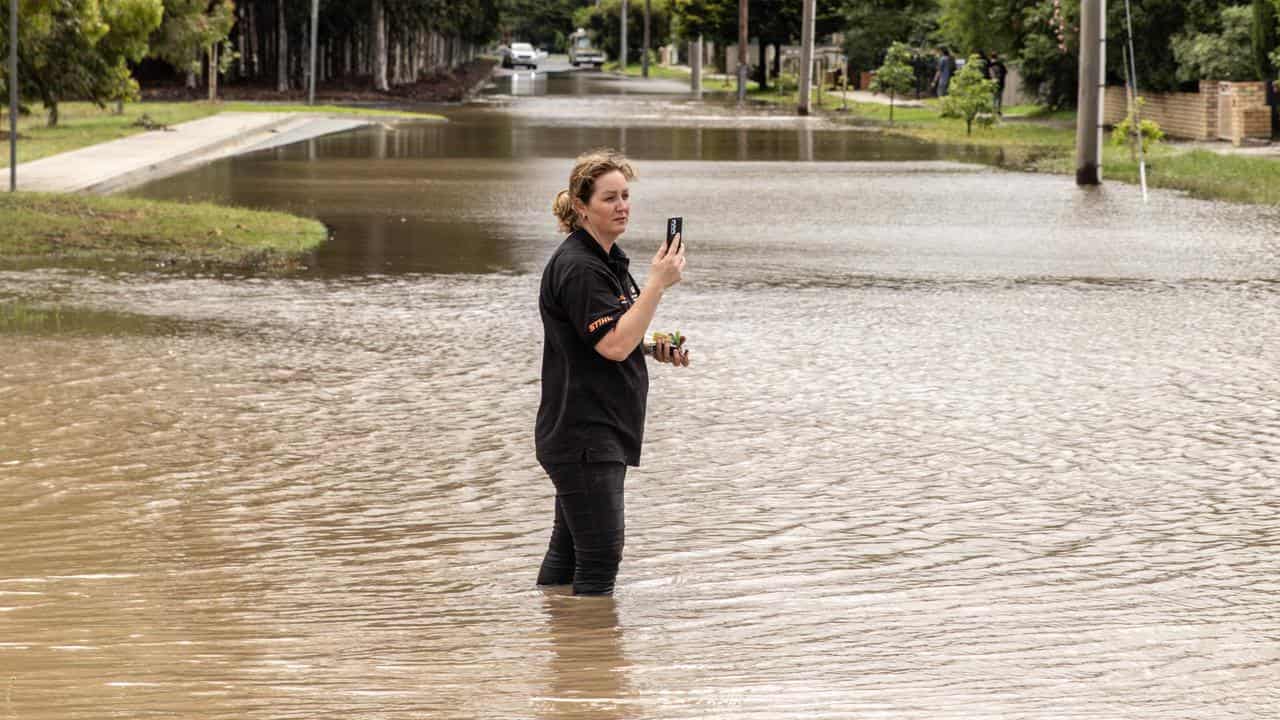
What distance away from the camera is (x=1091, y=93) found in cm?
2772

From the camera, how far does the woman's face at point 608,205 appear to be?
19.7 ft

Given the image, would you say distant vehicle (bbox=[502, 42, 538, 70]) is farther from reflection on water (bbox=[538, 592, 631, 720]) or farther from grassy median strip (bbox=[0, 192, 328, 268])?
reflection on water (bbox=[538, 592, 631, 720])

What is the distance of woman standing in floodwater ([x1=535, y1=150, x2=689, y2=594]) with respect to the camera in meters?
5.94

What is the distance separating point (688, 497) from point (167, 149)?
85.4 ft

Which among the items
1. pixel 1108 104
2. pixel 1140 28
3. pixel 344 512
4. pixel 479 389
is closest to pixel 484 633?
pixel 344 512

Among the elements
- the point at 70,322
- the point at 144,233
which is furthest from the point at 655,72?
the point at 70,322

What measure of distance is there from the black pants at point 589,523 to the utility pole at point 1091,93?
21.5 meters

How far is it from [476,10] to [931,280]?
60405mm

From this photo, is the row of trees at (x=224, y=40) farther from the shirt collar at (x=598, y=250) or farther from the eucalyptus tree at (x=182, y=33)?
the shirt collar at (x=598, y=250)

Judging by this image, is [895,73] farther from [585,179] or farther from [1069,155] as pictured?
[585,179]

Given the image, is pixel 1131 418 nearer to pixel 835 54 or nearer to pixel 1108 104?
pixel 1108 104

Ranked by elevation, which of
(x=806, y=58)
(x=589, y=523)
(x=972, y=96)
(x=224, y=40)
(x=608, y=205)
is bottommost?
(x=589, y=523)

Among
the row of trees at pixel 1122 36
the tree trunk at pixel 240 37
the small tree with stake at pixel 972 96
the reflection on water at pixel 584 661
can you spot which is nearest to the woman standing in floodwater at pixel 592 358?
the reflection on water at pixel 584 661

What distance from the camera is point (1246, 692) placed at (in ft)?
18.0
